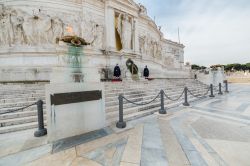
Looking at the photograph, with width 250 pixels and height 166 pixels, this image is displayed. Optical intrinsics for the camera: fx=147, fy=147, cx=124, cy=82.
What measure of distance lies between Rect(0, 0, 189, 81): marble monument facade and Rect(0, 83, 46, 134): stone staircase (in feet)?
9.24

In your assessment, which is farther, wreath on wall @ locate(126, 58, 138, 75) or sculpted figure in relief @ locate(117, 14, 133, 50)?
sculpted figure in relief @ locate(117, 14, 133, 50)

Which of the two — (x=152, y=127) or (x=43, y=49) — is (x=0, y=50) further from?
(x=152, y=127)

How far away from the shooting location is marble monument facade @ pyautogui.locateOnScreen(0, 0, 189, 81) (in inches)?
492

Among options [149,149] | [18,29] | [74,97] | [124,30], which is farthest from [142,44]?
[149,149]

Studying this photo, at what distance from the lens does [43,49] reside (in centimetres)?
1298

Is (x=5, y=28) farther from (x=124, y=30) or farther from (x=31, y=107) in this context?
(x=124, y=30)

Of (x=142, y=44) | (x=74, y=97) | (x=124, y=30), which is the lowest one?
(x=74, y=97)

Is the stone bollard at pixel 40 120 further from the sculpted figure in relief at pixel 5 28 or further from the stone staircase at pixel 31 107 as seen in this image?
the sculpted figure in relief at pixel 5 28

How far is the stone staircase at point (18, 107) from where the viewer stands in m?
5.27

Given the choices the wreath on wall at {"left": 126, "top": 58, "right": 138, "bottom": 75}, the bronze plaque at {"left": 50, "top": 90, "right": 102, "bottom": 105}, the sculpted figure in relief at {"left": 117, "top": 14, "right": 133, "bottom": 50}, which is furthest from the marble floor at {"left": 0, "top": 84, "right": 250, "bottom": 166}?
the sculpted figure in relief at {"left": 117, "top": 14, "right": 133, "bottom": 50}

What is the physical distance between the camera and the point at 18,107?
21.0ft

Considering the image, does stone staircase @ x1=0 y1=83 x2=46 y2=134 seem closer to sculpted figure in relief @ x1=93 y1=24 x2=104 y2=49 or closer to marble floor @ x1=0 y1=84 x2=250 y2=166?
marble floor @ x1=0 y1=84 x2=250 y2=166

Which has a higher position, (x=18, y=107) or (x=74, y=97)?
(x=74, y=97)

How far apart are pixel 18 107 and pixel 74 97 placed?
A: 12.2ft
